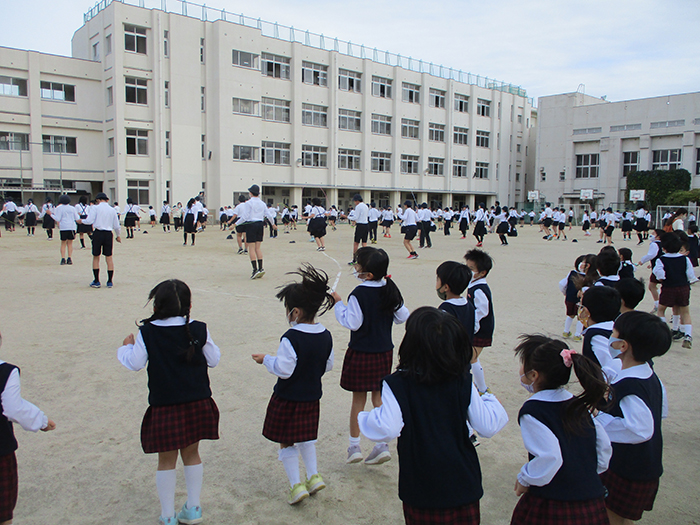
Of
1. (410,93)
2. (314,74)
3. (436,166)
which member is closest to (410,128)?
(410,93)

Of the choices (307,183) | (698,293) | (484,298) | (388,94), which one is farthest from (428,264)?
(388,94)

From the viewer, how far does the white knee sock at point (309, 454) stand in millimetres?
3205

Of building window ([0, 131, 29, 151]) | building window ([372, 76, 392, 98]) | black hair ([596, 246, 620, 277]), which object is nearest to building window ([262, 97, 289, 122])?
building window ([372, 76, 392, 98])

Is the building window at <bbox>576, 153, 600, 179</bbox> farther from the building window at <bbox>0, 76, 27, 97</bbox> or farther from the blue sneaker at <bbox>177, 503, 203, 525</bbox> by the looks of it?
the blue sneaker at <bbox>177, 503, 203, 525</bbox>

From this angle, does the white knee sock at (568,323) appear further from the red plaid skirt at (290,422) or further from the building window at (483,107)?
the building window at (483,107)

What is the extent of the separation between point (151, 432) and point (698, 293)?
11.1 m

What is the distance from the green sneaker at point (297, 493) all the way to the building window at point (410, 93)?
47.0 m

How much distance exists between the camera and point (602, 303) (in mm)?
3602

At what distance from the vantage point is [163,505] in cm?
289

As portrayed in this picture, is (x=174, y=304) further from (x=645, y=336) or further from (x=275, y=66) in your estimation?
(x=275, y=66)

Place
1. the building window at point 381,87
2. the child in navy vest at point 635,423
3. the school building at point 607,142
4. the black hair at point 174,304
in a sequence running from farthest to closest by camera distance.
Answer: the building window at point 381,87 < the school building at point 607,142 < the black hair at point 174,304 < the child in navy vest at point 635,423

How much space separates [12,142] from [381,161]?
2780 cm

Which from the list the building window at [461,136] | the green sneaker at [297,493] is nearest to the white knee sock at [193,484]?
the green sneaker at [297,493]

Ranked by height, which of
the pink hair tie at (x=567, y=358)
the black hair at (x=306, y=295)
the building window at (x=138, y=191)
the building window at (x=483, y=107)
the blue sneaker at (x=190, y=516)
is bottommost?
the blue sneaker at (x=190, y=516)
